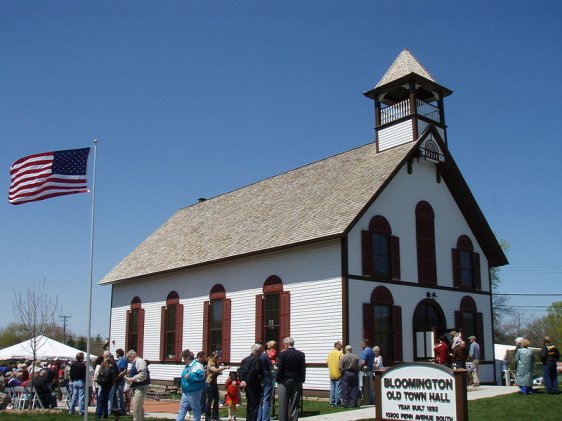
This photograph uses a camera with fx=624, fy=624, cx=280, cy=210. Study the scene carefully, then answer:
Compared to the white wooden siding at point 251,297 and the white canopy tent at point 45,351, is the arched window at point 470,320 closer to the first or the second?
the white wooden siding at point 251,297

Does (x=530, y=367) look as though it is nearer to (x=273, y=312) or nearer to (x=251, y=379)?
(x=251, y=379)

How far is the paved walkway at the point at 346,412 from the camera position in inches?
583

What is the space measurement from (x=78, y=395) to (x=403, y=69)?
17.3 metres

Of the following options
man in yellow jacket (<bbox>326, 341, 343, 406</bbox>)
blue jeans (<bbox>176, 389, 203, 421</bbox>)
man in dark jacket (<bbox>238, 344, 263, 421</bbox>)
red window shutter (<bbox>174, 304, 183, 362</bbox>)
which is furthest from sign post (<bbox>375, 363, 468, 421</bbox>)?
red window shutter (<bbox>174, 304, 183, 362</bbox>)

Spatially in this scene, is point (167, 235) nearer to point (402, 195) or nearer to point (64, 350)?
point (64, 350)

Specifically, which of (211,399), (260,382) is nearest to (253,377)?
(260,382)

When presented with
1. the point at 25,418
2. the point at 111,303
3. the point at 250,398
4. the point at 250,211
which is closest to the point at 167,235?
the point at 111,303

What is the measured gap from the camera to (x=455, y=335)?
1970 cm

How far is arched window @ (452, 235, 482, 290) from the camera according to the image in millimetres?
25703

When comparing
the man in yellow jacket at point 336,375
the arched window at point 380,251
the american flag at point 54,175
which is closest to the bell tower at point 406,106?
the arched window at point 380,251

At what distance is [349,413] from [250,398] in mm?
3521

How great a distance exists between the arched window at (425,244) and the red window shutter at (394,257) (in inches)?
53.6

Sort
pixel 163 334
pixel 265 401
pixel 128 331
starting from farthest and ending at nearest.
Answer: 1. pixel 128 331
2. pixel 163 334
3. pixel 265 401

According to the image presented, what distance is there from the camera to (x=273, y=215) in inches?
1043
